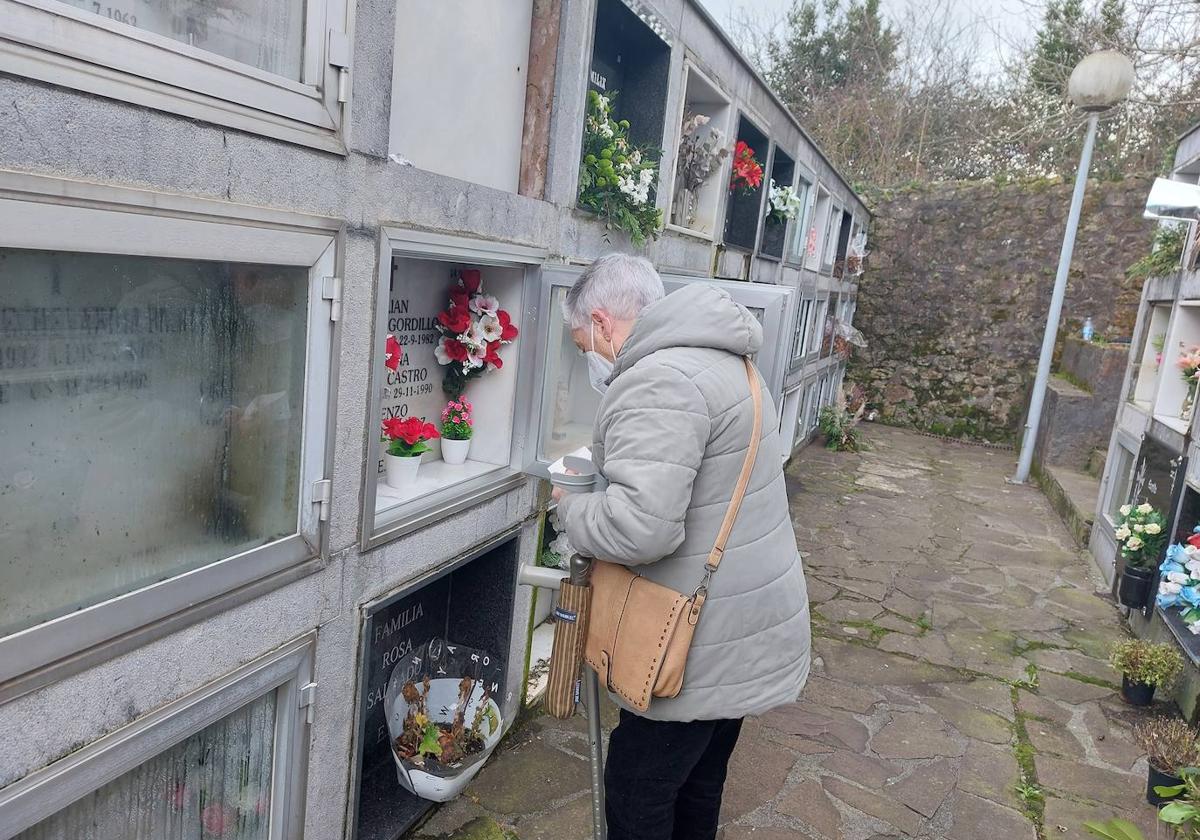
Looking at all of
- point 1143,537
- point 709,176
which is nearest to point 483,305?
point 709,176

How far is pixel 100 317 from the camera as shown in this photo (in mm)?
1735

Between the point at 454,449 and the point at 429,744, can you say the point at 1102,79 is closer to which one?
the point at 454,449

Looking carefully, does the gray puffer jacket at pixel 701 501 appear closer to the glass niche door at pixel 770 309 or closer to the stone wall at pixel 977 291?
the glass niche door at pixel 770 309

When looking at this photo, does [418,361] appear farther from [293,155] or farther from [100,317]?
[100,317]

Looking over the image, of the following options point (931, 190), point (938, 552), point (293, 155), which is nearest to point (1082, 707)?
point (938, 552)

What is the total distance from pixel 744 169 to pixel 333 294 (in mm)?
4248

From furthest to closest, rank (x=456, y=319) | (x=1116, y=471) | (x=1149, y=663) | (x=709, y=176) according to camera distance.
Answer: (x=1116, y=471)
(x=709, y=176)
(x=1149, y=663)
(x=456, y=319)

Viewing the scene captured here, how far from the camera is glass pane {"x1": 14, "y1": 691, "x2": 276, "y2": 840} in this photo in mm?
1940

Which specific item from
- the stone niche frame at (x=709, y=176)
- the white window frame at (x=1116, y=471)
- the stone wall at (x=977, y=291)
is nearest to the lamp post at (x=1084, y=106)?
the stone wall at (x=977, y=291)

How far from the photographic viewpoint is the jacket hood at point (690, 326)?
2109 mm

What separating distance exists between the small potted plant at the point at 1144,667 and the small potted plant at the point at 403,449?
4225mm

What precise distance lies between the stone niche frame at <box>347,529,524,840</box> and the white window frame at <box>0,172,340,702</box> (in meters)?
0.80

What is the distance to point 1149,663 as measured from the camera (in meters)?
4.59

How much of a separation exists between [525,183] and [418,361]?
88cm
